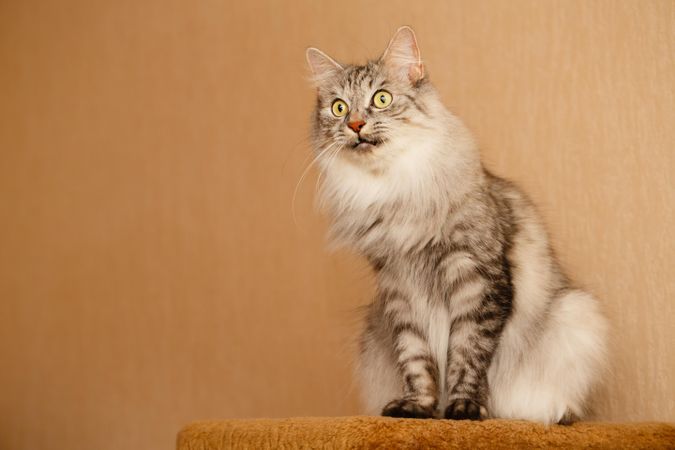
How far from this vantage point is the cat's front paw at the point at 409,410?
1.37 meters

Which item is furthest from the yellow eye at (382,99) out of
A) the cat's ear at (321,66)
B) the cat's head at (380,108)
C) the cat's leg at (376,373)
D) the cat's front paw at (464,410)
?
the cat's front paw at (464,410)

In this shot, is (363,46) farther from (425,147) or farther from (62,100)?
(62,100)

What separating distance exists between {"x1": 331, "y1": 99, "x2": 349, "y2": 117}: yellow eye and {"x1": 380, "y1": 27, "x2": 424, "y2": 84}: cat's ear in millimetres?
127

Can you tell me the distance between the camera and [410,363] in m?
1.47

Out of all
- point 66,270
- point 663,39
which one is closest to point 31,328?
point 66,270

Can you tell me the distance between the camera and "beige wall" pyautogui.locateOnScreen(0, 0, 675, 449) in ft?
5.97

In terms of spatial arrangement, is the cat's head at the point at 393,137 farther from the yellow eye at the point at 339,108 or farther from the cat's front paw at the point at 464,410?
the cat's front paw at the point at 464,410

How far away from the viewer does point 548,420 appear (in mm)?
1367

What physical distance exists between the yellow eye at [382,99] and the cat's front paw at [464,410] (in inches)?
23.7

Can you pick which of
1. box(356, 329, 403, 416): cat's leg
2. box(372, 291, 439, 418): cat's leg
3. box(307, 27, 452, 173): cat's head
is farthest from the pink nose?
box(356, 329, 403, 416): cat's leg

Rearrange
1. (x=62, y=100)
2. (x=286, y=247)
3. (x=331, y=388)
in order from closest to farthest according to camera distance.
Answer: (x=331, y=388)
(x=286, y=247)
(x=62, y=100)

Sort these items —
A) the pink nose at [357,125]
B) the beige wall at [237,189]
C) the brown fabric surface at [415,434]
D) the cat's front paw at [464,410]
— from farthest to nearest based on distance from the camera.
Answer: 1. the beige wall at [237,189]
2. the pink nose at [357,125]
3. the cat's front paw at [464,410]
4. the brown fabric surface at [415,434]

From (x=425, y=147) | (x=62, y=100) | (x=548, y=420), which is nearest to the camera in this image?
(x=548, y=420)

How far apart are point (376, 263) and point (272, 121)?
1.04 m
